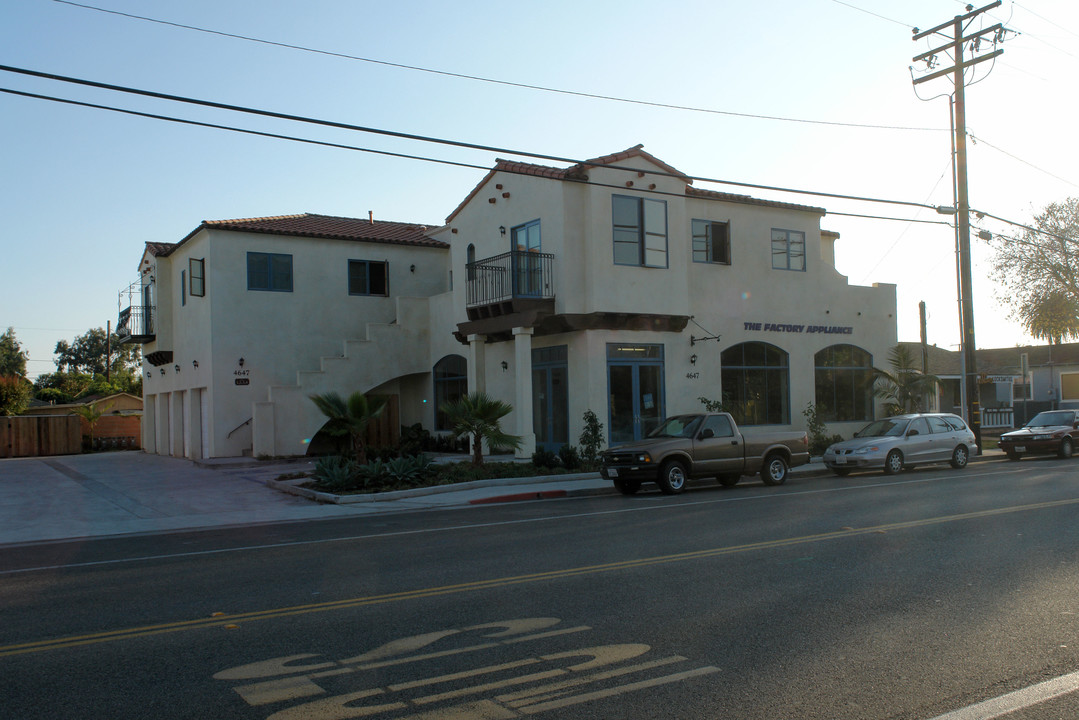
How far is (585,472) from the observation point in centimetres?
2050

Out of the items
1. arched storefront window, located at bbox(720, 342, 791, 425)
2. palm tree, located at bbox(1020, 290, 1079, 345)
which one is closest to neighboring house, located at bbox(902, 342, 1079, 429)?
palm tree, located at bbox(1020, 290, 1079, 345)

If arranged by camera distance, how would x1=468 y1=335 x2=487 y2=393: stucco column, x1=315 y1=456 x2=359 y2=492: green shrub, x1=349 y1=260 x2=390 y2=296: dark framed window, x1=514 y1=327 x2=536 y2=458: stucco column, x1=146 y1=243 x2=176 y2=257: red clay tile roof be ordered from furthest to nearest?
1. x1=146 y1=243 x2=176 y2=257: red clay tile roof
2. x1=349 y1=260 x2=390 y2=296: dark framed window
3. x1=468 y1=335 x2=487 y2=393: stucco column
4. x1=514 y1=327 x2=536 y2=458: stucco column
5. x1=315 y1=456 x2=359 y2=492: green shrub

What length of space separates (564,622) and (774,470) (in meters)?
12.9

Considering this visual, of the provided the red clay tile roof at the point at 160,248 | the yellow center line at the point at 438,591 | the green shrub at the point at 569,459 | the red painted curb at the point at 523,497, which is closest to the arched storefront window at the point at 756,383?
the green shrub at the point at 569,459

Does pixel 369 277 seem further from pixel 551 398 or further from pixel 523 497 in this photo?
pixel 523 497

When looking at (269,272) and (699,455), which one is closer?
(699,455)

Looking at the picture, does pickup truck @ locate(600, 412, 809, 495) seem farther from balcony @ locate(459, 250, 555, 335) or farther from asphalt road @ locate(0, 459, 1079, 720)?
balcony @ locate(459, 250, 555, 335)

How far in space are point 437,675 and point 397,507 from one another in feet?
35.1

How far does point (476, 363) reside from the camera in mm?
25828

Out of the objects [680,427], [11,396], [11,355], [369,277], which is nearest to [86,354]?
[11,355]

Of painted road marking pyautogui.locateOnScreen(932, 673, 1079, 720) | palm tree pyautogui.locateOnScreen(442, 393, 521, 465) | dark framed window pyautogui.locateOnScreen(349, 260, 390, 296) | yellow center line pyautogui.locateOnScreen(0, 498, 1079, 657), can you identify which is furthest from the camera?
dark framed window pyautogui.locateOnScreen(349, 260, 390, 296)

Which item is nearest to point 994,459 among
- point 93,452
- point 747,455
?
point 747,455

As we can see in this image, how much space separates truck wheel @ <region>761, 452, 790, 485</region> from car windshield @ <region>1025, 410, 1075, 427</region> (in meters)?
11.4

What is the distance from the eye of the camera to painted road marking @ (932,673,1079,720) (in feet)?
15.4
